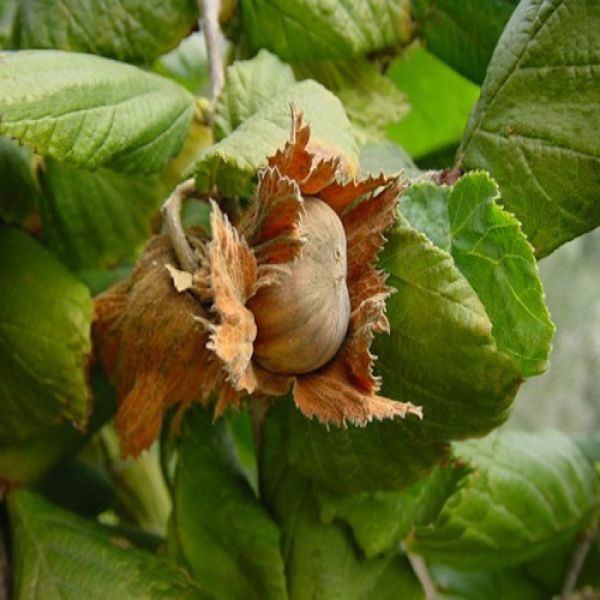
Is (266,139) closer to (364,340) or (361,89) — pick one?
(364,340)

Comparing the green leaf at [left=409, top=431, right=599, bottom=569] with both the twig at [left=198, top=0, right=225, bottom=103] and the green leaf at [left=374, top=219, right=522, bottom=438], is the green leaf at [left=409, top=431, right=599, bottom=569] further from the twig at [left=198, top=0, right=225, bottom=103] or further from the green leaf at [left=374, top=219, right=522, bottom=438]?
the twig at [left=198, top=0, right=225, bottom=103]

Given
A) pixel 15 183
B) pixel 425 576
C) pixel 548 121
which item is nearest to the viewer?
pixel 548 121

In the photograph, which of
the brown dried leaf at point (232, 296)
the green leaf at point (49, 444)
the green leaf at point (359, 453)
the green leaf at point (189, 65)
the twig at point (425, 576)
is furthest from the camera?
the green leaf at point (189, 65)

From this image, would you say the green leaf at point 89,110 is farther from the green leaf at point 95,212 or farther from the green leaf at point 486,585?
the green leaf at point 486,585

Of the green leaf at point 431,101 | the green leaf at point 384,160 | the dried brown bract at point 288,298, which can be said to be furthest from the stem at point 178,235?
the green leaf at point 431,101

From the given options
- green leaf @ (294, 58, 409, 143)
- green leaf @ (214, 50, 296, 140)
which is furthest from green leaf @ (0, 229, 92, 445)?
green leaf @ (294, 58, 409, 143)

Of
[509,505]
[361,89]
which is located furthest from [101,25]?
[509,505]
